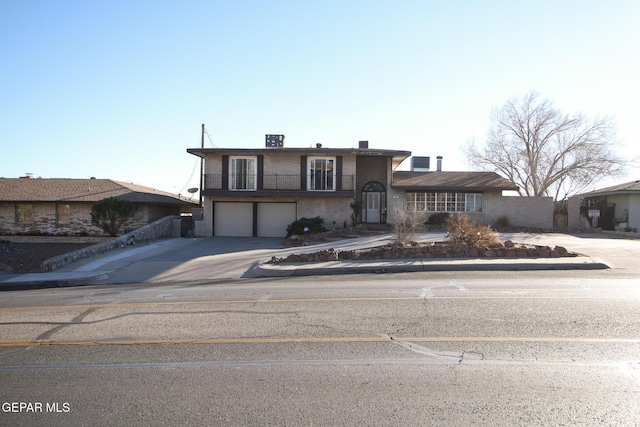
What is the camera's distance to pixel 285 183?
27.0 meters

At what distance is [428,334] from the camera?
20.6 ft

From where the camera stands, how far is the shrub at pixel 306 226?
24.4 metres

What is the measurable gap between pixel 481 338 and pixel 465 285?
4.35m

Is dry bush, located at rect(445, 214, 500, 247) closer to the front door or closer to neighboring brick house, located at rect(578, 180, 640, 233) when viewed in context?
the front door

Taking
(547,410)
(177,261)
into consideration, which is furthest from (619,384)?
(177,261)

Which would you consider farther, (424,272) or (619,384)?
(424,272)

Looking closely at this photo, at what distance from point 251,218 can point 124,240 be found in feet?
25.2

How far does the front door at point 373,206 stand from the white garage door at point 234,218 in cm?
729

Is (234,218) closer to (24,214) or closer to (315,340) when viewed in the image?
(24,214)

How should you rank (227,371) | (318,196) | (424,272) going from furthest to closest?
1. (318,196)
2. (424,272)
3. (227,371)

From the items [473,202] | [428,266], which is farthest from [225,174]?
[428,266]

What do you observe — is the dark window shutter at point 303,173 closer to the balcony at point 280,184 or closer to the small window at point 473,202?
the balcony at point 280,184

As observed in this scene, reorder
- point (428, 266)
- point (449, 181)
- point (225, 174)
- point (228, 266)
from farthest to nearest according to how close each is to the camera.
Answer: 1. point (449, 181)
2. point (225, 174)
3. point (228, 266)
4. point (428, 266)

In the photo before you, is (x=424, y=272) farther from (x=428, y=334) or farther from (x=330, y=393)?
(x=330, y=393)
